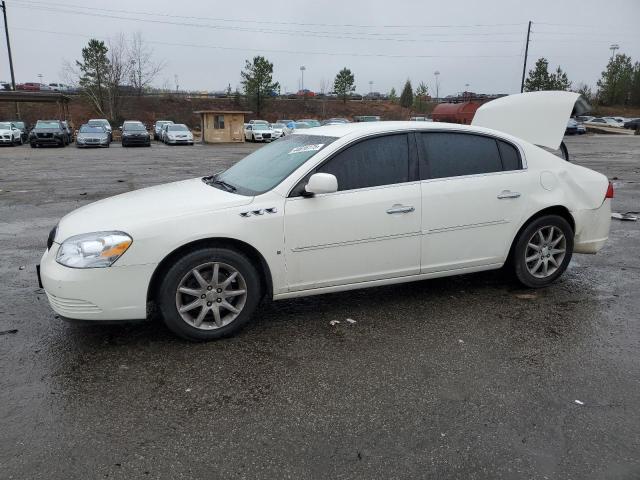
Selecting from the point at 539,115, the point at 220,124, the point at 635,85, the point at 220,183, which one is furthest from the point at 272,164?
the point at 635,85

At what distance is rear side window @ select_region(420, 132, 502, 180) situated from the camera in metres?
4.46

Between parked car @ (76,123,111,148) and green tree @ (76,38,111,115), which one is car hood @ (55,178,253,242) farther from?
green tree @ (76,38,111,115)

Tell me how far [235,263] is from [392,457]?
1.81 meters

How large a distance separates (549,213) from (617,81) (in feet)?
290

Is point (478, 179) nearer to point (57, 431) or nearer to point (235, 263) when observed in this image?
point (235, 263)

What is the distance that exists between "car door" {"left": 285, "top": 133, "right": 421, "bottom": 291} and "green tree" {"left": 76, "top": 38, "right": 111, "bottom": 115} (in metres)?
57.3

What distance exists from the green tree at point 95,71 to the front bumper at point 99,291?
57.4 m

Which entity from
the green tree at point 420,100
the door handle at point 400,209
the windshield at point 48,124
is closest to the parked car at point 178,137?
the windshield at point 48,124

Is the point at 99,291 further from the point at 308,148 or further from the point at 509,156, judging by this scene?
the point at 509,156

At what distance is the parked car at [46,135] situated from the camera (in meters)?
29.0

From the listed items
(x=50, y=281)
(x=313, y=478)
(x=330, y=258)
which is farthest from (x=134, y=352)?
(x=313, y=478)

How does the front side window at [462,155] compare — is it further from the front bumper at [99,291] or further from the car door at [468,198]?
the front bumper at [99,291]

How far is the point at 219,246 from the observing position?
380 cm

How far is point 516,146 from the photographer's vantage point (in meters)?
4.79
